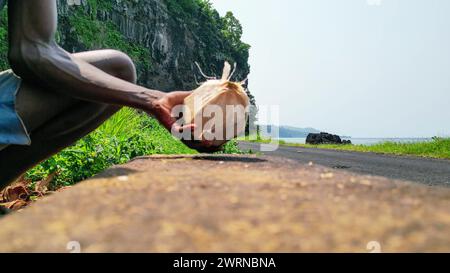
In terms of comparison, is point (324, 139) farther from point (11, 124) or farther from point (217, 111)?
point (11, 124)

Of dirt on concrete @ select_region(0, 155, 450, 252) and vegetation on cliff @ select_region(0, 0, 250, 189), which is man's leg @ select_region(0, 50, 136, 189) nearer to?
dirt on concrete @ select_region(0, 155, 450, 252)

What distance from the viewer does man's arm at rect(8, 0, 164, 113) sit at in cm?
180

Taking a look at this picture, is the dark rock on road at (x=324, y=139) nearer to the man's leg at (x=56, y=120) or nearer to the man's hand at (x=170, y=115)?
the man's leg at (x=56, y=120)

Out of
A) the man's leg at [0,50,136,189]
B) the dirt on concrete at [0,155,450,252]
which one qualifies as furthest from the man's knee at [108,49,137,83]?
the dirt on concrete at [0,155,450,252]

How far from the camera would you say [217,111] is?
189cm

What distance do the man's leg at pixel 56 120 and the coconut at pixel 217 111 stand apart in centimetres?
49

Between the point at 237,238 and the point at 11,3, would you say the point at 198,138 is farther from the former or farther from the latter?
the point at 237,238

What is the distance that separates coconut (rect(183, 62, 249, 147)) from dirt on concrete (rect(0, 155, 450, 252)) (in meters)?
0.67

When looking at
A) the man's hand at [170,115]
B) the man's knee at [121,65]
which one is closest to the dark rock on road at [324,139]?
the man's knee at [121,65]

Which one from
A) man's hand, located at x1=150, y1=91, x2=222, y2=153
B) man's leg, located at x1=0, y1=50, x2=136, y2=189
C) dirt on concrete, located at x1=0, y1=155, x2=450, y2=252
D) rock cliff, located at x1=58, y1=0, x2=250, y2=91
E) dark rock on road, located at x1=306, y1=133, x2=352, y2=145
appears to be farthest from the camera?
dark rock on road, located at x1=306, y1=133, x2=352, y2=145

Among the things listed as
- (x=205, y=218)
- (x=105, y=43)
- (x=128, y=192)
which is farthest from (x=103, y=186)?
(x=105, y=43)

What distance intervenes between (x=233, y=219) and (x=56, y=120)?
5.05ft
